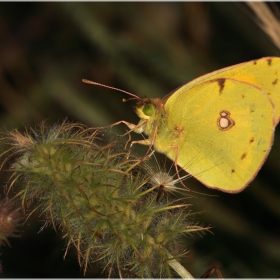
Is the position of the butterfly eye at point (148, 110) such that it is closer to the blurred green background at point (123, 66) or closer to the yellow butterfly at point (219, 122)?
the yellow butterfly at point (219, 122)

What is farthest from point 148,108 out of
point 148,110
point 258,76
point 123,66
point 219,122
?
point 123,66

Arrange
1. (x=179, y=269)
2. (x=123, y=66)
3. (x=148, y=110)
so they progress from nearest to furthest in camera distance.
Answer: (x=179, y=269), (x=148, y=110), (x=123, y=66)

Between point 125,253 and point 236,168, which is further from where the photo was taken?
point 236,168

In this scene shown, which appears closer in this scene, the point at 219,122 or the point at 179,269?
the point at 179,269

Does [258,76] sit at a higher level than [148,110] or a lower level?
higher

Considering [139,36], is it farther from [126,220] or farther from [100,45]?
[126,220]

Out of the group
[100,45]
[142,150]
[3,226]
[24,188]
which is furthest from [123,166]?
[100,45]

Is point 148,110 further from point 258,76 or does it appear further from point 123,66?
point 123,66
